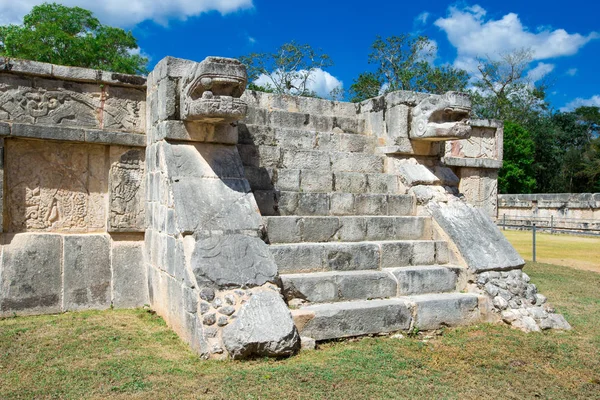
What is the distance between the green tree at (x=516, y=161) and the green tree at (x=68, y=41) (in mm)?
20957

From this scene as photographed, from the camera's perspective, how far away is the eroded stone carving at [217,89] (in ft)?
14.1

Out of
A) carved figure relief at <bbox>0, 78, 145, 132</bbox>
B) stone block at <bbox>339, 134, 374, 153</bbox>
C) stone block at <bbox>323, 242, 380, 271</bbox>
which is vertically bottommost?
stone block at <bbox>323, 242, 380, 271</bbox>

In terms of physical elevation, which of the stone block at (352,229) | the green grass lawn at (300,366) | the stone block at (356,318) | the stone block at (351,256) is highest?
the stone block at (352,229)

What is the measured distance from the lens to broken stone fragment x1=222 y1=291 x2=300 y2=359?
3.70 m

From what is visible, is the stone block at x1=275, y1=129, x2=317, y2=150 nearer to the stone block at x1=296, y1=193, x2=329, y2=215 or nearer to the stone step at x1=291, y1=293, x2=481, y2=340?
the stone block at x1=296, y1=193, x2=329, y2=215

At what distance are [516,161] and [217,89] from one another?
99.7 ft

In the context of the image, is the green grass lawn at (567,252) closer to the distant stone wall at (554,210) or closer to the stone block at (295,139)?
the distant stone wall at (554,210)

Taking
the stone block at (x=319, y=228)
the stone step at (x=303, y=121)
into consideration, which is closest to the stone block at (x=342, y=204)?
the stone block at (x=319, y=228)

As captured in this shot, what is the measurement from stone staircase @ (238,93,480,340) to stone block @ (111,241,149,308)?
4.84 feet

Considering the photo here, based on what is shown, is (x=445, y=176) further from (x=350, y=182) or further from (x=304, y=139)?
(x=304, y=139)

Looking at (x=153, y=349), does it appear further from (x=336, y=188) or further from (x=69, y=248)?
(x=336, y=188)

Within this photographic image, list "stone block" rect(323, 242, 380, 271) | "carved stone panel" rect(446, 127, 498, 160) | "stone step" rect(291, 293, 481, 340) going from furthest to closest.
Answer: "carved stone panel" rect(446, 127, 498, 160), "stone block" rect(323, 242, 380, 271), "stone step" rect(291, 293, 481, 340)

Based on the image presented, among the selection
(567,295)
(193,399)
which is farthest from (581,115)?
(193,399)

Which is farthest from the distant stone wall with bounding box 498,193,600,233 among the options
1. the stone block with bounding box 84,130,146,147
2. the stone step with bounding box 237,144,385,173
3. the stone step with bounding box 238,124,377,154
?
the stone block with bounding box 84,130,146,147
